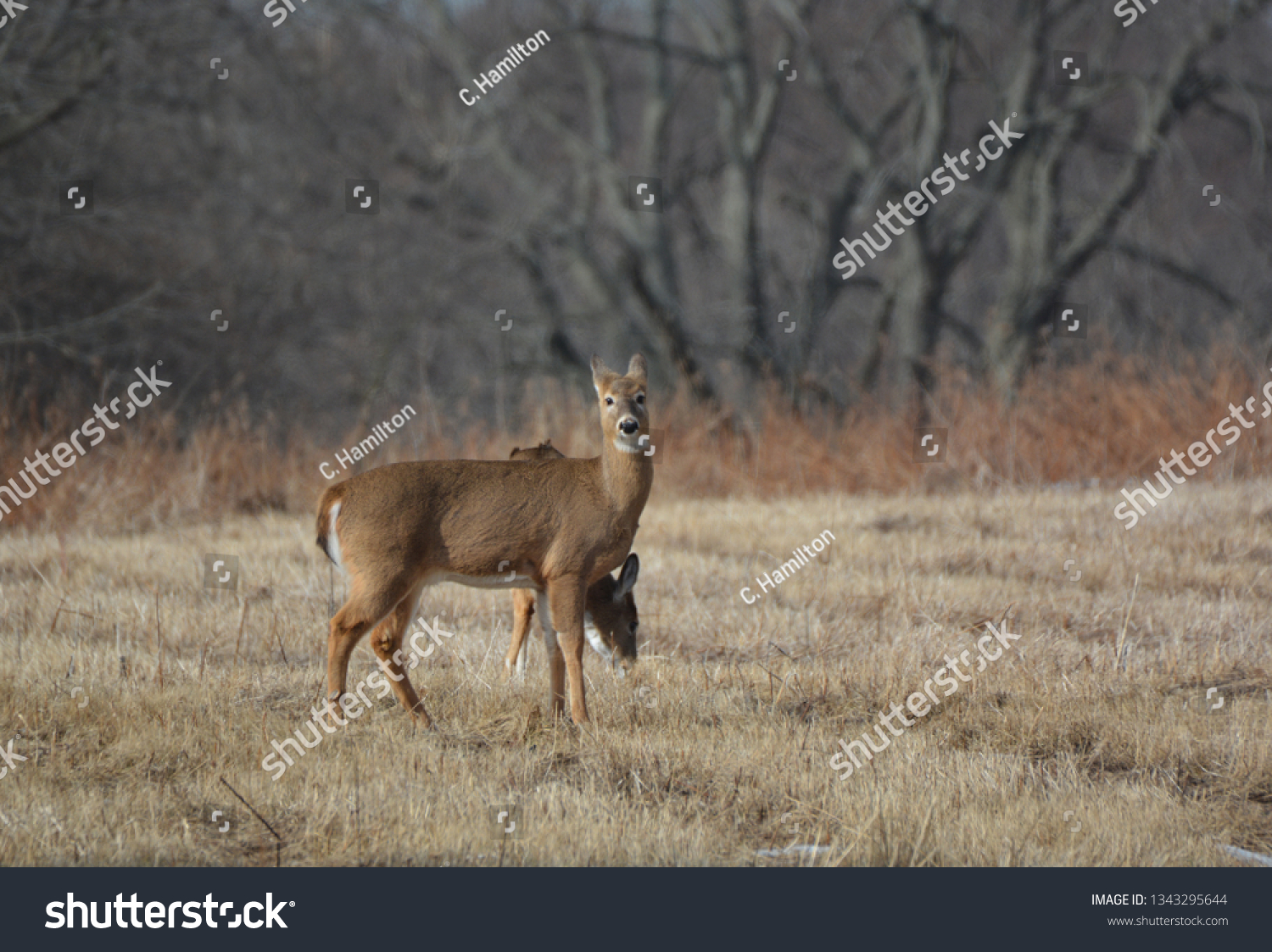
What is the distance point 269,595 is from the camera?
7.97 m

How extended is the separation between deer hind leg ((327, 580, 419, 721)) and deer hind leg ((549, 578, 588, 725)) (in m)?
0.57

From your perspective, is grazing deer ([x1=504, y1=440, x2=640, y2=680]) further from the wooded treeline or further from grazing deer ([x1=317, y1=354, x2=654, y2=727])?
the wooded treeline

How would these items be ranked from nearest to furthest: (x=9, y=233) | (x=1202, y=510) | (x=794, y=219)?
(x=1202, y=510) → (x=9, y=233) → (x=794, y=219)

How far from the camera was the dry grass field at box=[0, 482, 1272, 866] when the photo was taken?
4164 millimetres

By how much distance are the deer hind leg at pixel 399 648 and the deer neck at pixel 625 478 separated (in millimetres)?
857

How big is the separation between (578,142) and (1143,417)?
962 cm

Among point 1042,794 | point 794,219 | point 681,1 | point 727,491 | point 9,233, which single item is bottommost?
point 1042,794

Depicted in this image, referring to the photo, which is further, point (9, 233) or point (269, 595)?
point (9, 233)

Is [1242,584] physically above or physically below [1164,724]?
above

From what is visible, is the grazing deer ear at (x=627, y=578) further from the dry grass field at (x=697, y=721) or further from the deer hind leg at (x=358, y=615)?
the deer hind leg at (x=358, y=615)

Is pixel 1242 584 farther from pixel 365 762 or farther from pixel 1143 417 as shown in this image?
pixel 365 762

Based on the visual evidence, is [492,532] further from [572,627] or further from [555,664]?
[555,664]

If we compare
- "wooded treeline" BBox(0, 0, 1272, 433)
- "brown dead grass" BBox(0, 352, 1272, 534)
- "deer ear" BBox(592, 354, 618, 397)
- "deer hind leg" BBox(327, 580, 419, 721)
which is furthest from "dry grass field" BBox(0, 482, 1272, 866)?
"wooded treeline" BBox(0, 0, 1272, 433)

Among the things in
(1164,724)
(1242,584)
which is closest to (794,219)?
(1242,584)
